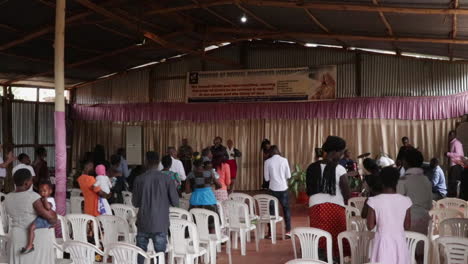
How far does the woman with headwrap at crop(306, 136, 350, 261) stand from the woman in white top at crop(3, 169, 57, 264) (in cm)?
243

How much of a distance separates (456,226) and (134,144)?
1340 centimetres

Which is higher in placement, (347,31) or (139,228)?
(347,31)

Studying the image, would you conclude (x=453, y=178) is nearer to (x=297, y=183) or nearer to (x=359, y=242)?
(x=297, y=183)

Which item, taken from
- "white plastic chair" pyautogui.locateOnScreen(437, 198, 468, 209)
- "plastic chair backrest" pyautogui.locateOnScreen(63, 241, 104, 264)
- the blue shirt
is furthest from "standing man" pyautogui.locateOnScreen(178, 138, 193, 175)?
"plastic chair backrest" pyautogui.locateOnScreen(63, 241, 104, 264)

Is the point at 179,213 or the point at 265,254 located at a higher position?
the point at 179,213

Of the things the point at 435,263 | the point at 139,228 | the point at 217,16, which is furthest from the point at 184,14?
the point at 435,263

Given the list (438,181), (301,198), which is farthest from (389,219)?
(301,198)

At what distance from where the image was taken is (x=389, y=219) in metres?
4.04

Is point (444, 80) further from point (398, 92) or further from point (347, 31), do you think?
point (347, 31)

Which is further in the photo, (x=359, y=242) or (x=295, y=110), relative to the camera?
(x=295, y=110)

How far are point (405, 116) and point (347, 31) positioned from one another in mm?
3742

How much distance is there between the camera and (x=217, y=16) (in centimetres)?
1295

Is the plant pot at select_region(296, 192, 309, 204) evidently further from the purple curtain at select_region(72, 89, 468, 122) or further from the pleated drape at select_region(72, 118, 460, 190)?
the purple curtain at select_region(72, 89, 468, 122)

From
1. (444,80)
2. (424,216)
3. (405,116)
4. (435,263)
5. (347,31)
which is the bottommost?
(435,263)
